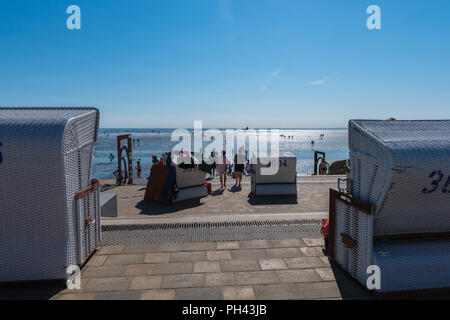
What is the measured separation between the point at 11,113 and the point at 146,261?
3.46m

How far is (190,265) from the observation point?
497 centimetres

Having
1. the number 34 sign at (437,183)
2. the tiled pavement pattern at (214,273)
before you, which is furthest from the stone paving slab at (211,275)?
the number 34 sign at (437,183)

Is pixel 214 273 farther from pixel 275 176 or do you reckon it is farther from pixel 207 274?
pixel 275 176

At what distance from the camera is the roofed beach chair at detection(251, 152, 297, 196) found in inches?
422

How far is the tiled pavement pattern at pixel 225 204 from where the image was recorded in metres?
8.61

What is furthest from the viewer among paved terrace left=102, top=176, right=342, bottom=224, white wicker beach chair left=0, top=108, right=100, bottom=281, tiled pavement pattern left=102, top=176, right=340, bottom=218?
tiled pavement pattern left=102, top=176, right=340, bottom=218

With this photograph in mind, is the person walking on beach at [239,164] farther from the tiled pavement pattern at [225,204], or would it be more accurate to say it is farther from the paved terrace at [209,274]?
the paved terrace at [209,274]

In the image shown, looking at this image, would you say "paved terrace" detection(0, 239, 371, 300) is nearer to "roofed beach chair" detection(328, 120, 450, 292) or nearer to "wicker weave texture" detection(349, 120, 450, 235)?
"roofed beach chair" detection(328, 120, 450, 292)

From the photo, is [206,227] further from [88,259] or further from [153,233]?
[88,259]

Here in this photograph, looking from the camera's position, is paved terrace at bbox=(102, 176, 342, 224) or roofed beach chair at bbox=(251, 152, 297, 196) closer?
paved terrace at bbox=(102, 176, 342, 224)

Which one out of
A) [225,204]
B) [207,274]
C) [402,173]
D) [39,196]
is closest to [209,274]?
[207,274]

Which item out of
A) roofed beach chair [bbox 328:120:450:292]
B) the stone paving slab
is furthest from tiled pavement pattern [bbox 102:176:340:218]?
roofed beach chair [bbox 328:120:450:292]

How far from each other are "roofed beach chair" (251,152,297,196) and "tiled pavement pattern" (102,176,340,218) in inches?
13.8
